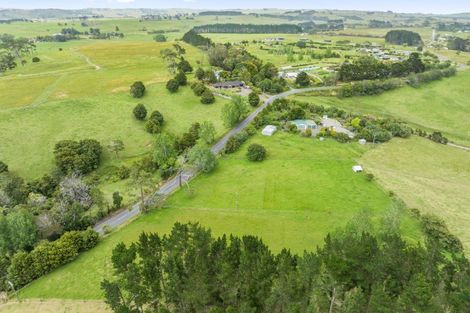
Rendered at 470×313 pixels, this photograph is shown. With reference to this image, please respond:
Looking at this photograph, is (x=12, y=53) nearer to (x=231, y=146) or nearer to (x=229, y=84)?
(x=229, y=84)

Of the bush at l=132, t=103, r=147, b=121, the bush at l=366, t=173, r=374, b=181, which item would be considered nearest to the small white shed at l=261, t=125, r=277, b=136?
the bush at l=366, t=173, r=374, b=181

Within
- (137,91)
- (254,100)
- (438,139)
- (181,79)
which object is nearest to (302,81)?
(254,100)

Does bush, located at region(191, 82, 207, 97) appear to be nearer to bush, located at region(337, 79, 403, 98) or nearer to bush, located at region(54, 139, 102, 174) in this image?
bush, located at region(54, 139, 102, 174)

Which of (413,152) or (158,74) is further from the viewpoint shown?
(158,74)

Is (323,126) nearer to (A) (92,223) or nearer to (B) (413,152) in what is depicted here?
(B) (413,152)

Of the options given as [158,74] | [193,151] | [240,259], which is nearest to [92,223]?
[193,151]
